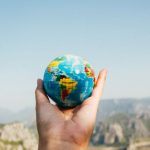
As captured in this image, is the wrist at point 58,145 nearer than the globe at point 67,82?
Yes

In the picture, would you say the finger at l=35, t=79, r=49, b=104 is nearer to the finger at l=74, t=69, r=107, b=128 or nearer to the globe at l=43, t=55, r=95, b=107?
the finger at l=74, t=69, r=107, b=128

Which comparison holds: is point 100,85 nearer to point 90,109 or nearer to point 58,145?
point 90,109

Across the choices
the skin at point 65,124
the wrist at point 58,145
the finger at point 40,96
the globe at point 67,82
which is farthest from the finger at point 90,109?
the globe at point 67,82

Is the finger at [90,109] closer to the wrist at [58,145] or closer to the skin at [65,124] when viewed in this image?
the skin at [65,124]

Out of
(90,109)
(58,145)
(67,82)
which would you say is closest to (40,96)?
(90,109)

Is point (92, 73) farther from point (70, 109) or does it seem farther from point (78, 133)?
point (78, 133)
